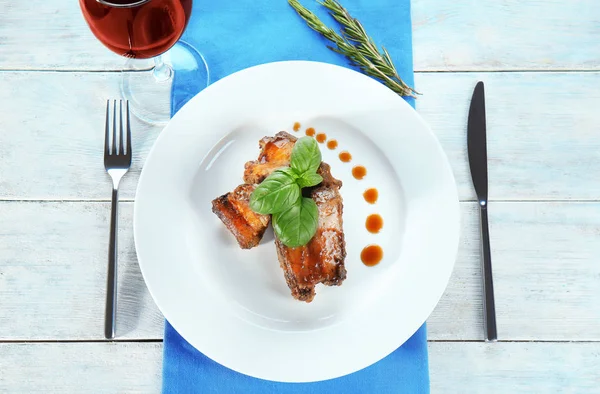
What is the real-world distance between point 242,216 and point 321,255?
1.10 feet

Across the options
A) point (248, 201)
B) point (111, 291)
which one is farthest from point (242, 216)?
point (111, 291)

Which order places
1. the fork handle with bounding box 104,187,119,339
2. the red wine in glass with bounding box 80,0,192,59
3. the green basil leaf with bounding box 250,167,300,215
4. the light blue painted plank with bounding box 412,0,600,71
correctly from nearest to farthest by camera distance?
the red wine in glass with bounding box 80,0,192,59
the green basil leaf with bounding box 250,167,300,215
the fork handle with bounding box 104,187,119,339
the light blue painted plank with bounding box 412,0,600,71

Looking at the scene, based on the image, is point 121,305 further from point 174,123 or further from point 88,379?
point 174,123

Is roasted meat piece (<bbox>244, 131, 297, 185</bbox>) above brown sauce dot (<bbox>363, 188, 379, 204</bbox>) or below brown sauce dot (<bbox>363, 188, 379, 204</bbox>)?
above

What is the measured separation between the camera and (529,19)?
255 cm

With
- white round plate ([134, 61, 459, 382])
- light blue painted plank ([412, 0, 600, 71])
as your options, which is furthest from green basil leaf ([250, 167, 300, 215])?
light blue painted plank ([412, 0, 600, 71])

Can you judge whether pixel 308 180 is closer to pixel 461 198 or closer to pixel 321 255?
pixel 321 255

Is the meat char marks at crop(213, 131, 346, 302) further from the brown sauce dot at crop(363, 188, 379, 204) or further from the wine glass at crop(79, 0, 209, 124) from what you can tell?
the wine glass at crop(79, 0, 209, 124)

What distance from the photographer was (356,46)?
7.82 feet

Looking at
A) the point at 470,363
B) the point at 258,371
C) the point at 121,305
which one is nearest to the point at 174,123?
the point at 121,305

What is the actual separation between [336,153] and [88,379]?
55.1 inches

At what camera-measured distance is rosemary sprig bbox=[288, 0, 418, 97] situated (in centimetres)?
230

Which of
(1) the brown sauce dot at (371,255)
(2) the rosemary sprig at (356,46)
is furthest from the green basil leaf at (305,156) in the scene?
(2) the rosemary sprig at (356,46)

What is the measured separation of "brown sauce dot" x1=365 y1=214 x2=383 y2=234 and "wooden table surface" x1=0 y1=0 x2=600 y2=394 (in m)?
0.42
